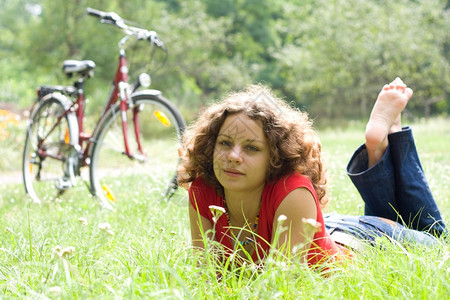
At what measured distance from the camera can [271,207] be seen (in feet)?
7.21

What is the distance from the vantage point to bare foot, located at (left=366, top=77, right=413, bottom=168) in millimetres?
2740

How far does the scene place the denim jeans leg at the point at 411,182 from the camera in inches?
110

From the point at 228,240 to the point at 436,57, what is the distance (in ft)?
63.1

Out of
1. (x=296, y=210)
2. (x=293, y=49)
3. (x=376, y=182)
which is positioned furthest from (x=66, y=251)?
(x=293, y=49)

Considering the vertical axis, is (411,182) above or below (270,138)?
below

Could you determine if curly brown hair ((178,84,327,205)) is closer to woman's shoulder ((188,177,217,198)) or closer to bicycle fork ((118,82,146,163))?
woman's shoulder ((188,177,217,198))

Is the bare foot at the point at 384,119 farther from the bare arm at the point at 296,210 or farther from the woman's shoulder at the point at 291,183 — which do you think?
the bare arm at the point at 296,210

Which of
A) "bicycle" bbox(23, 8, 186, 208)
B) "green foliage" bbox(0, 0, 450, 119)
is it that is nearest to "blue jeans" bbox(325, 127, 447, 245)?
"bicycle" bbox(23, 8, 186, 208)

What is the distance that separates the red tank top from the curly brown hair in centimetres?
5

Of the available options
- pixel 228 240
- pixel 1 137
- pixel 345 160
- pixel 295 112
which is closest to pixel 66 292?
pixel 228 240

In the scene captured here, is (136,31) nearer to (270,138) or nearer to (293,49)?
(270,138)

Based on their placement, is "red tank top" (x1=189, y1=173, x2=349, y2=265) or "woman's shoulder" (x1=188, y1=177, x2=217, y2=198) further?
"woman's shoulder" (x1=188, y1=177, x2=217, y2=198)

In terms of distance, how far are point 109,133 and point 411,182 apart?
2432mm

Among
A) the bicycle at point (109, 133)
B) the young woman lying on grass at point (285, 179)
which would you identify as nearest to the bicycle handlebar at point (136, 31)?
the bicycle at point (109, 133)
